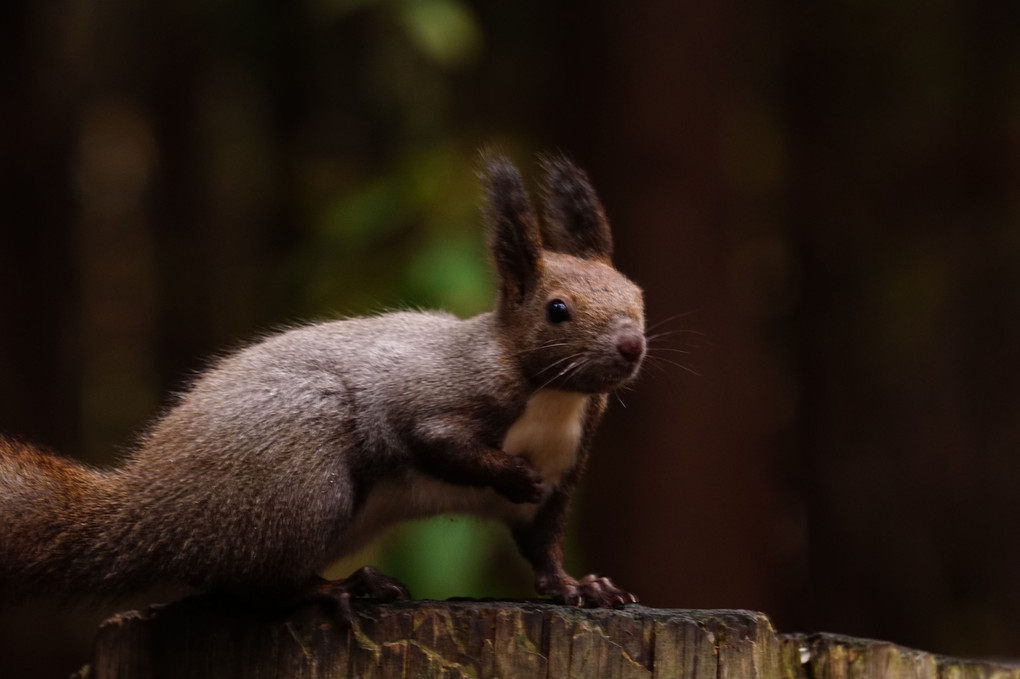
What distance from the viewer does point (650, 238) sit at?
8.03 meters

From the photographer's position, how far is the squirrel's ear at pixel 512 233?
471 centimetres

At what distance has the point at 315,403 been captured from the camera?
168 inches

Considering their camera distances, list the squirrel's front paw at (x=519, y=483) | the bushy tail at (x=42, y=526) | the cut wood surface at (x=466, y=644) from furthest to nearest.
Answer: the squirrel's front paw at (x=519, y=483) < the bushy tail at (x=42, y=526) < the cut wood surface at (x=466, y=644)

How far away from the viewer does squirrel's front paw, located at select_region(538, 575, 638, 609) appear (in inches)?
165

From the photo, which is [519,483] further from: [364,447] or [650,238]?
[650,238]

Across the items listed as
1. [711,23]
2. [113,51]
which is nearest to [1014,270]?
[711,23]

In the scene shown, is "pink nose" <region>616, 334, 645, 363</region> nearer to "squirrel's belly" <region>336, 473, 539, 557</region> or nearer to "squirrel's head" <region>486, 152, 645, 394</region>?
"squirrel's head" <region>486, 152, 645, 394</region>

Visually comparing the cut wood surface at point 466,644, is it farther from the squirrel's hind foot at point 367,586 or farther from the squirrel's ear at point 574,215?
the squirrel's ear at point 574,215

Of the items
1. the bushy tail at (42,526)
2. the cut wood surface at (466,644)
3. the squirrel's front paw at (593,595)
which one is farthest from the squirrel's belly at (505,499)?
the bushy tail at (42,526)

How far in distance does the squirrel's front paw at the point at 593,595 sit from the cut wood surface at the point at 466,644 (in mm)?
263

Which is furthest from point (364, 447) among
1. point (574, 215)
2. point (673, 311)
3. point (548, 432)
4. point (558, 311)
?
point (673, 311)

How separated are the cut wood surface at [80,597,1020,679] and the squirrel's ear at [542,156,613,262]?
166 centimetres

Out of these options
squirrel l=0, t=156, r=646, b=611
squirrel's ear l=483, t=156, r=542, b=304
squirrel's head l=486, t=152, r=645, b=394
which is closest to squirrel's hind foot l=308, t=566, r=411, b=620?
squirrel l=0, t=156, r=646, b=611

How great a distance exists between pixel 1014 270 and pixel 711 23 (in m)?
6.67
